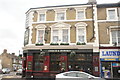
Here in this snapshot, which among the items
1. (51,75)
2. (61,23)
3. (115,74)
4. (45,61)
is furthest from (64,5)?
(115,74)

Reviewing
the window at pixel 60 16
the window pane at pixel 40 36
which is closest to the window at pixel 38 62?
the window pane at pixel 40 36

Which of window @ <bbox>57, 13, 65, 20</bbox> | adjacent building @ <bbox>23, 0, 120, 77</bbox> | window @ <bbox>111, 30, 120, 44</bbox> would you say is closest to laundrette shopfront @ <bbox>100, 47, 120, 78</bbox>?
adjacent building @ <bbox>23, 0, 120, 77</bbox>

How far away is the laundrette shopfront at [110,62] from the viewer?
16.2 meters

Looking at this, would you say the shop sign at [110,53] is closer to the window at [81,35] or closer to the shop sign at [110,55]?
the shop sign at [110,55]

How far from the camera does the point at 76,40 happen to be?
1742 centimetres

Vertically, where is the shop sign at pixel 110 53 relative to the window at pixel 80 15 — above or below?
below

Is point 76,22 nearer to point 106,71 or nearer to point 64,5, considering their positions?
point 64,5

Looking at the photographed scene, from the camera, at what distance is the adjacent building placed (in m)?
16.5

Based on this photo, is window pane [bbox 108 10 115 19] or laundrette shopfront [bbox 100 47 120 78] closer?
laundrette shopfront [bbox 100 47 120 78]

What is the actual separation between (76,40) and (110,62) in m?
4.72

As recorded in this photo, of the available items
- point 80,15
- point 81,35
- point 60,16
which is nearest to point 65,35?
point 81,35

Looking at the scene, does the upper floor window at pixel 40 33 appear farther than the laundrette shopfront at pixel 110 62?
Yes

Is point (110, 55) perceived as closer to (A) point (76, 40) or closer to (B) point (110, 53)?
(B) point (110, 53)

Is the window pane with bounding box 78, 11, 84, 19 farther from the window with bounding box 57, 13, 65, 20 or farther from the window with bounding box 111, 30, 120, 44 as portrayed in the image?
the window with bounding box 111, 30, 120, 44
